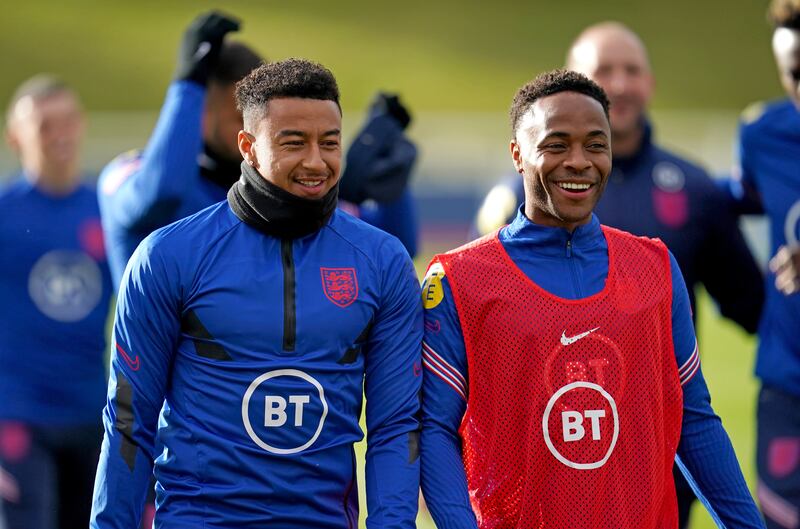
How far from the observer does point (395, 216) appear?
17.9 feet

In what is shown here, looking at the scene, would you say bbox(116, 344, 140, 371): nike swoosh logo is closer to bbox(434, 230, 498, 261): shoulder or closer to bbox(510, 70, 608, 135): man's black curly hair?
bbox(434, 230, 498, 261): shoulder

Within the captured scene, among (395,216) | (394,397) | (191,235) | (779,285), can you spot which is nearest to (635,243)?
(394,397)

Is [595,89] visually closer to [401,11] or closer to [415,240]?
[415,240]

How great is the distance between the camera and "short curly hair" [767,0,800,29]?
5.47 m

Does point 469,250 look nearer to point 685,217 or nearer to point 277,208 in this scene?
point 277,208

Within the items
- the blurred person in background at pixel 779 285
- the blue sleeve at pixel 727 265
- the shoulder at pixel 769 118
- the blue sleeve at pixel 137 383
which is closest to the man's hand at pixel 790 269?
the blurred person in background at pixel 779 285

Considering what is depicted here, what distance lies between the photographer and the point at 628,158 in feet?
Answer: 17.9

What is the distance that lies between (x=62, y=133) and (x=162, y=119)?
9.20ft

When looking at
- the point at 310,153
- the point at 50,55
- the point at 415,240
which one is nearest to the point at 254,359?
the point at 310,153

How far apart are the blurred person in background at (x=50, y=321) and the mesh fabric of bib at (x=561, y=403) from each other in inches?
137

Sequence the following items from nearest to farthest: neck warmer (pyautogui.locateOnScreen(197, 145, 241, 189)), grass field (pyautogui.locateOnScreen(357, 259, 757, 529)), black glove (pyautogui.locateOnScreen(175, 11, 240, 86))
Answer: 1. black glove (pyautogui.locateOnScreen(175, 11, 240, 86))
2. neck warmer (pyautogui.locateOnScreen(197, 145, 241, 189))
3. grass field (pyautogui.locateOnScreen(357, 259, 757, 529))

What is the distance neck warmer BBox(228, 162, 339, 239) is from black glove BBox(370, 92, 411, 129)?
1.42 metres

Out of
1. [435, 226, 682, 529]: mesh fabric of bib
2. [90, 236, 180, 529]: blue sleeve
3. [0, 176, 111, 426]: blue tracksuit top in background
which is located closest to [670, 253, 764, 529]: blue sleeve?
[435, 226, 682, 529]: mesh fabric of bib

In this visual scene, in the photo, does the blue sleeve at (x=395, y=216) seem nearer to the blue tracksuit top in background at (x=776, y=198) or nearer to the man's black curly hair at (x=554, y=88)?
the blue tracksuit top in background at (x=776, y=198)
